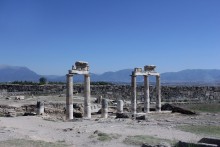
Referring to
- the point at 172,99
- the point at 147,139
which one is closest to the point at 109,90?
the point at 172,99

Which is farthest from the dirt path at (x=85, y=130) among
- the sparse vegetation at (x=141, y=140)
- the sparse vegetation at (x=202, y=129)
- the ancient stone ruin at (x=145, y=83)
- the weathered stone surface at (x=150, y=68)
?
the weathered stone surface at (x=150, y=68)

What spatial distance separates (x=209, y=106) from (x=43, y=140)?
25.0 m

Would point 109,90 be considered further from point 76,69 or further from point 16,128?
point 16,128

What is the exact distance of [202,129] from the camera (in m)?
24.0

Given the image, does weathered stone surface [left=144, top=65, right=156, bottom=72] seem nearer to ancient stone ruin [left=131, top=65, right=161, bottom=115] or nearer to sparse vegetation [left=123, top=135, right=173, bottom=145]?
ancient stone ruin [left=131, top=65, right=161, bottom=115]

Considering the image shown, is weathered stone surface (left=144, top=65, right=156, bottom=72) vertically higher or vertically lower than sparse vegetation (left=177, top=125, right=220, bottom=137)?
higher

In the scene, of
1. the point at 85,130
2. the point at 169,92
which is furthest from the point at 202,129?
the point at 169,92

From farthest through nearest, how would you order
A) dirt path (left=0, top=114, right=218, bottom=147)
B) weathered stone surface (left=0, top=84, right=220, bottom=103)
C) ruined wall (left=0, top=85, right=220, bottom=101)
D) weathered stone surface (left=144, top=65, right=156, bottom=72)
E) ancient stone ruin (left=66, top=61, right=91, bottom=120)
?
ruined wall (left=0, top=85, right=220, bottom=101) < weathered stone surface (left=0, top=84, right=220, bottom=103) < weathered stone surface (left=144, top=65, right=156, bottom=72) < ancient stone ruin (left=66, top=61, right=91, bottom=120) < dirt path (left=0, top=114, right=218, bottom=147)

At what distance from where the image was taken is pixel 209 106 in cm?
4019

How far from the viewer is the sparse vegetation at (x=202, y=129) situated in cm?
2234

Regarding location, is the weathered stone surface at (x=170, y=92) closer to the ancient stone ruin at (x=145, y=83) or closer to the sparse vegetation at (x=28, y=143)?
the ancient stone ruin at (x=145, y=83)

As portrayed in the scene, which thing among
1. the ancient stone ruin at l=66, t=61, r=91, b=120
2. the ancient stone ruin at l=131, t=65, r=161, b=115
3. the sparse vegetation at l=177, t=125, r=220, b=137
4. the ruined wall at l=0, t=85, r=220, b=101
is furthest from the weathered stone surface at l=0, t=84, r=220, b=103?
the sparse vegetation at l=177, t=125, r=220, b=137

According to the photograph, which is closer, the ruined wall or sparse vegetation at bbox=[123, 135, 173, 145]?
sparse vegetation at bbox=[123, 135, 173, 145]

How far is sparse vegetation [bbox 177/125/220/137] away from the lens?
2234 centimetres
